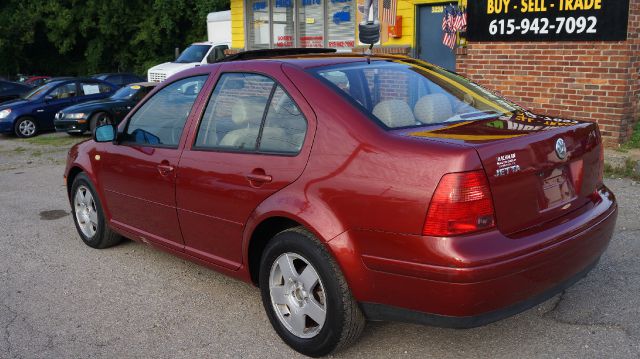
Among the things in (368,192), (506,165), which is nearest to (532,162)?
(506,165)

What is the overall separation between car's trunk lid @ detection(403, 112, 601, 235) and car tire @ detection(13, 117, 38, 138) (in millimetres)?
14712

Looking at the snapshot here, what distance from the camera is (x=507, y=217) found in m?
2.98

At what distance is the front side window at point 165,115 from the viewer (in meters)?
4.31

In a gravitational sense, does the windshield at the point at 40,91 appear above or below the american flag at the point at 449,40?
below

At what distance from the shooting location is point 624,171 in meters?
7.39

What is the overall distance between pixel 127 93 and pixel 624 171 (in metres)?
12.2

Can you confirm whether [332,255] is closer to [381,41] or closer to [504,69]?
[504,69]

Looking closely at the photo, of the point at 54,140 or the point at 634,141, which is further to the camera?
the point at 54,140

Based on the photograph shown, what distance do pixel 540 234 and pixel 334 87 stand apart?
4.25ft

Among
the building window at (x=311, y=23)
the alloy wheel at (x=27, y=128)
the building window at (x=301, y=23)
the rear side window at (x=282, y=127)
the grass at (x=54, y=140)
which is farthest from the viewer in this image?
the alloy wheel at (x=27, y=128)

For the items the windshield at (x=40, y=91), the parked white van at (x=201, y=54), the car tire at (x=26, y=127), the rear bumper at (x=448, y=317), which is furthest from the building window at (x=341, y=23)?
the rear bumper at (x=448, y=317)

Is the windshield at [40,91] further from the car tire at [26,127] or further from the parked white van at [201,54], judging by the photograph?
the parked white van at [201,54]

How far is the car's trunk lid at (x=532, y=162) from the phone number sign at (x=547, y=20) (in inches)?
219

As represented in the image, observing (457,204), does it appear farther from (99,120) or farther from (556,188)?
(99,120)
